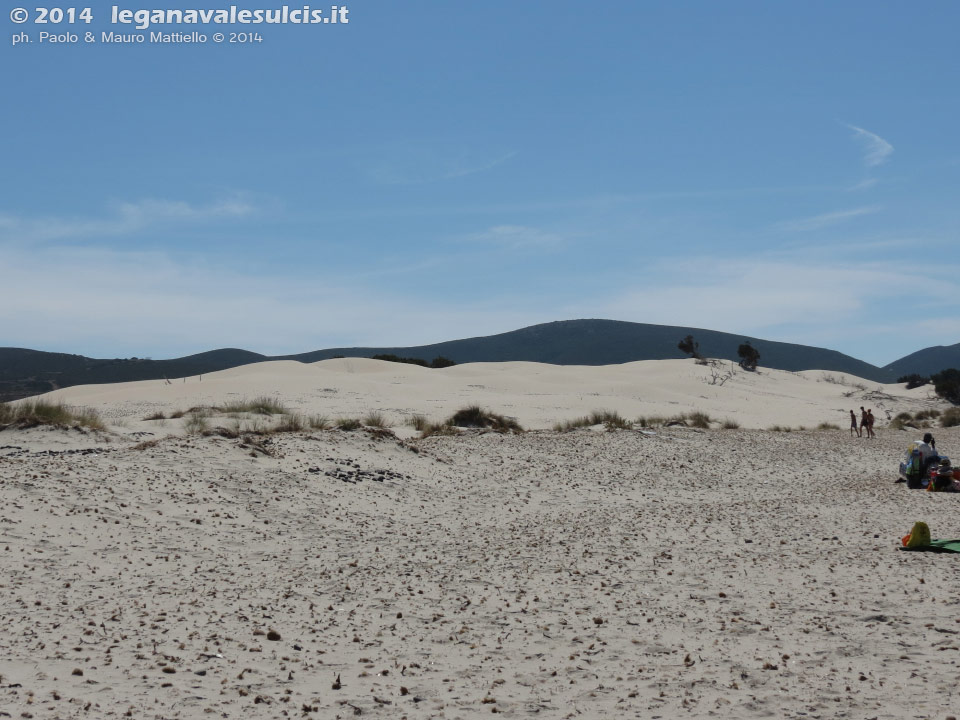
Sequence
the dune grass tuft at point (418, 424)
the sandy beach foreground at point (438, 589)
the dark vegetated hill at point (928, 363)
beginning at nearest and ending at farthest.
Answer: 1. the sandy beach foreground at point (438, 589)
2. the dune grass tuft at point (418, 424)
3. the dark vegetated hill at point (928, 363)

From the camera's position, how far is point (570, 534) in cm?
1045

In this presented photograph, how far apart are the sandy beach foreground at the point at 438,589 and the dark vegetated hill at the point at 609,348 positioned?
14717 cm

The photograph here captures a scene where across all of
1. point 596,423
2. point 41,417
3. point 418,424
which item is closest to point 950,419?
point 596,423

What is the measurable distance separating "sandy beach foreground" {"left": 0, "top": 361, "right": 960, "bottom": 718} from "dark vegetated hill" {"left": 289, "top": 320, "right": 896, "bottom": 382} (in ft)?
483

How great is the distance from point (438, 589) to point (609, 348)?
163041 mm

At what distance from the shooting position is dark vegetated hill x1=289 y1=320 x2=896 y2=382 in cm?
16512

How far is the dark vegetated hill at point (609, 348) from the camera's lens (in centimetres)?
16512

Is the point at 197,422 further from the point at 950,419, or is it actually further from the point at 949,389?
the point at 949,389

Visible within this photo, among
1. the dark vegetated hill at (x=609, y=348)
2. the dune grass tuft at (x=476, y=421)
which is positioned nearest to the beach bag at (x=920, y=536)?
the dune grass tuft at (x=476, y=421)

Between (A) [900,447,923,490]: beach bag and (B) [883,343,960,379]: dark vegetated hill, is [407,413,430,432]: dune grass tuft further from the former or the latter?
(B) [883,343,960,379]: dark vegetated hill

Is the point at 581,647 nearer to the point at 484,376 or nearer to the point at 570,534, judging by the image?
the point at 570,534

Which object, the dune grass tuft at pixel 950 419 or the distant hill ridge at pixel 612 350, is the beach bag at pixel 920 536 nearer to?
the dune grass tuft at pixel 950 419

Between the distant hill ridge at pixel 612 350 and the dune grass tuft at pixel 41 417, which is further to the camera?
the distant hill ridge at pixel 612 350

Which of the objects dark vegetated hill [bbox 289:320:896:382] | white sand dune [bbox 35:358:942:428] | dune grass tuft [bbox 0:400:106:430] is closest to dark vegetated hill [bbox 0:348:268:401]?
white sand dune [bbox 35:358:942:428]
